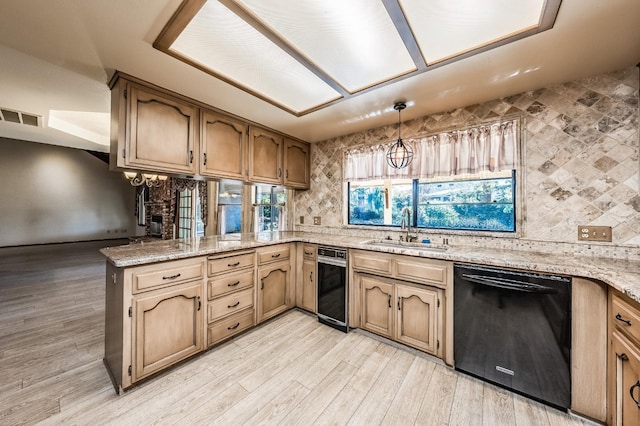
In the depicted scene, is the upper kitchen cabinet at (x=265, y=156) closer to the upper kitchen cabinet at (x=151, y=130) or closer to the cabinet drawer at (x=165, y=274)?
the upper kitchen cabinet at (x=151, y=130)

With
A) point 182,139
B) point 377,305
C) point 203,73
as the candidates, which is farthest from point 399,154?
point 182,139

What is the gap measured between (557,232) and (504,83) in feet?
4.25

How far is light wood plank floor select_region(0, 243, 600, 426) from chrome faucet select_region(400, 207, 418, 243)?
1.08 m

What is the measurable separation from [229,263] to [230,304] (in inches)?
15.5

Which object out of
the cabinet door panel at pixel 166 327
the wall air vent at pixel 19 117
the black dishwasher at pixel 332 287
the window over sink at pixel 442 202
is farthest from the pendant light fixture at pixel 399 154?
the wall air vent at pixel 19 117

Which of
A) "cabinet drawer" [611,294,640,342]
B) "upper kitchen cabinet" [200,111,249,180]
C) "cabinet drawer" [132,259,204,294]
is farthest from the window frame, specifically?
"cabinet drawer" [132,259,204,294]

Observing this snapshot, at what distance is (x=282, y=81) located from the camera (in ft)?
6.35

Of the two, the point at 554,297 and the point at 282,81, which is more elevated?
the point at 282,81

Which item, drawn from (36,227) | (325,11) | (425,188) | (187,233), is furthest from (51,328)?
(36,227)

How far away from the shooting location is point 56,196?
7199 mm

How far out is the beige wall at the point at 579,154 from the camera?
1722 mm

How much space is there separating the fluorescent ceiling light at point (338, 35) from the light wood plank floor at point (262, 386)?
7.53 feet

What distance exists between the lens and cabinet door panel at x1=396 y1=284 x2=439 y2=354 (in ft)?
6.51

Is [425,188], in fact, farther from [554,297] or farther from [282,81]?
[282,81]
